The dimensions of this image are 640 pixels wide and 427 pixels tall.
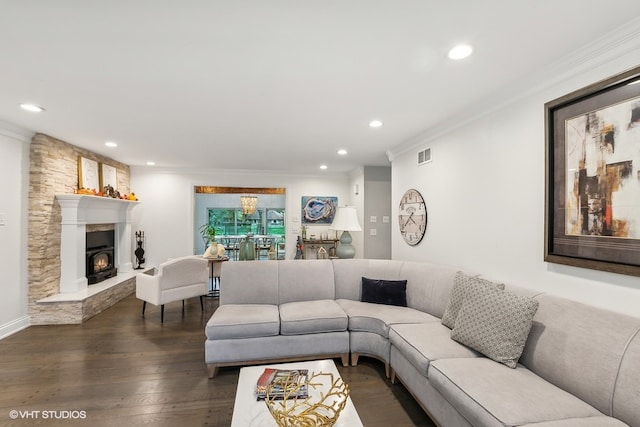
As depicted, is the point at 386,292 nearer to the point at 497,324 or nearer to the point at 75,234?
the point at 497,324

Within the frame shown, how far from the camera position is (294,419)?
137 centimetres

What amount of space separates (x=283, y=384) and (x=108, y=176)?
5154 millimetres

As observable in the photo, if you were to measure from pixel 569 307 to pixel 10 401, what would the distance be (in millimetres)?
3913

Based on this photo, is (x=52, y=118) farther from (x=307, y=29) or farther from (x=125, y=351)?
(x=307, y=29)

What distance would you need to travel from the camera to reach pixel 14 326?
352 centimetres

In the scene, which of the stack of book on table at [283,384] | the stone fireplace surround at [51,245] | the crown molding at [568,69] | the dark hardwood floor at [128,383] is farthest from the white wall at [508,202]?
the stone fireplace surround at [51,245]

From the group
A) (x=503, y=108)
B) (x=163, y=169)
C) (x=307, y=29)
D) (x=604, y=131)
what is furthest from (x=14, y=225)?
(x=604, y=131)

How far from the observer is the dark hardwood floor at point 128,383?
2088 millimetres

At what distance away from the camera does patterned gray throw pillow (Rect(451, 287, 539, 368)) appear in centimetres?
186

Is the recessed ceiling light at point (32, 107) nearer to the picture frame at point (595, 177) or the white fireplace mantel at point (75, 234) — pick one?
the white fireplace mantel at point (75, 234)

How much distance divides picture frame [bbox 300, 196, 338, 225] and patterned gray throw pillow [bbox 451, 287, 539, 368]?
479 centimetres

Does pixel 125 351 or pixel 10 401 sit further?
pixel 125 351

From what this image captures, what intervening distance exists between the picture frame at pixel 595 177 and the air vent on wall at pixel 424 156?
4.98ft

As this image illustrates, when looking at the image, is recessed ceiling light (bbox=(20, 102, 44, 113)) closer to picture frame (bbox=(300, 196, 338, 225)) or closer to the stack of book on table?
the stack of book on table
